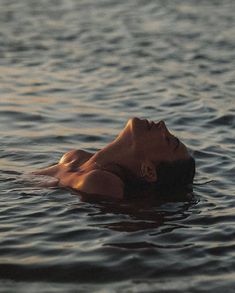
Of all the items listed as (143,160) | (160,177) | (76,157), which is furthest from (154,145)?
(76,157)

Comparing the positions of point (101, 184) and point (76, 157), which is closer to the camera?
point (101, 184)

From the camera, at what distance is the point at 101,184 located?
27.1ft

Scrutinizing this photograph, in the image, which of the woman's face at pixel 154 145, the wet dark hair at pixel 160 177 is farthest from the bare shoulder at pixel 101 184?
the woman's face at pixel 154 145

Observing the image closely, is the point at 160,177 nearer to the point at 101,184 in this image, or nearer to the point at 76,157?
the point at 101,184

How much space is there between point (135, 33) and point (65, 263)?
1225 cm

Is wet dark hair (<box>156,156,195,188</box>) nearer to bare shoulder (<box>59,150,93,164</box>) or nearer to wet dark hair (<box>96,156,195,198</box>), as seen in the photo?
wet dark hair (<box>96,156,195,198</box>)

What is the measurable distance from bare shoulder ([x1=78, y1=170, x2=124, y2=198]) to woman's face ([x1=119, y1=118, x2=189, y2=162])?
48 centimetres

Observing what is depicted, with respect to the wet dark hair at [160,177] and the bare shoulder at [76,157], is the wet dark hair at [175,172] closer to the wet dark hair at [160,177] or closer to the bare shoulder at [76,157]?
the wet dark hair at [160,177]

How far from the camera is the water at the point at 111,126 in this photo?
21.7 ft

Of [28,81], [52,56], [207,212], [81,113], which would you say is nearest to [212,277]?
[207,212]

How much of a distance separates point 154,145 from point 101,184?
78cm

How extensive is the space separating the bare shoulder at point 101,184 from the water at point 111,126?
13 centimetres

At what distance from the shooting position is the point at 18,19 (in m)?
20.3

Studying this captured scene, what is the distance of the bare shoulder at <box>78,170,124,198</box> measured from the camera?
8258mm
